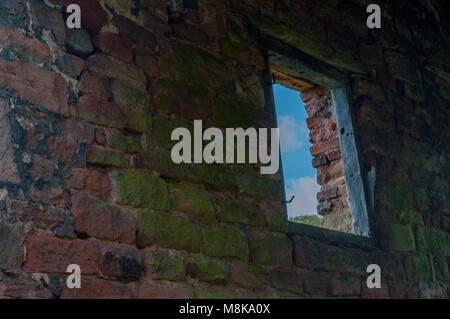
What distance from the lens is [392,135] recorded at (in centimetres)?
405

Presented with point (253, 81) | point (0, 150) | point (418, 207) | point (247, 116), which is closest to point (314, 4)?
point (253, 81)

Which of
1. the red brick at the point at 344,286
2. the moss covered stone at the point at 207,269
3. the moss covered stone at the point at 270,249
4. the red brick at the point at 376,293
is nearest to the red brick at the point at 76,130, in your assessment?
the moss covered stone at the point at 207,269

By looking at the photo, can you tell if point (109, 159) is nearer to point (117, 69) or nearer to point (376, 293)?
point (117, 69)

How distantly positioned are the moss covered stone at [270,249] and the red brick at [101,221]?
0.69 meters

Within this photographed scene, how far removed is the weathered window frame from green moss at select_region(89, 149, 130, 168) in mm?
1134

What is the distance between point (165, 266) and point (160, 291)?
4.4 inches

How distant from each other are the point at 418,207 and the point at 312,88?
44.0 inches

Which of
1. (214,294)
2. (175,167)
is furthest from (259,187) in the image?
(214,294)

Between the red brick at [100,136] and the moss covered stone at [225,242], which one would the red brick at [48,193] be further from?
the moss covered stone at [225,242]

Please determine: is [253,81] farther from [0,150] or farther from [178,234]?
[0,150]

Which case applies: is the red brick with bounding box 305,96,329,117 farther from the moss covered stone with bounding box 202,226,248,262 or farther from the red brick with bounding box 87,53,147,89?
the red brick with bounding box 87,53,147,89

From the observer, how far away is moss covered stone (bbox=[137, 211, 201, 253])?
251 centimetres

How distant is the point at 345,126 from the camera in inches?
153
